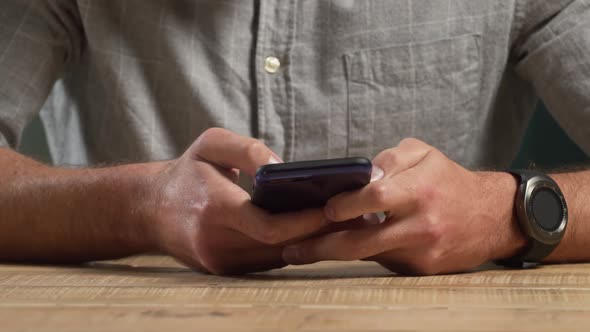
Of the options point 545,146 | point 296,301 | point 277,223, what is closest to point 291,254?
point 277,223

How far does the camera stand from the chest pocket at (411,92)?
1312mm

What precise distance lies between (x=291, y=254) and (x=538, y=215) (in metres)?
0.31

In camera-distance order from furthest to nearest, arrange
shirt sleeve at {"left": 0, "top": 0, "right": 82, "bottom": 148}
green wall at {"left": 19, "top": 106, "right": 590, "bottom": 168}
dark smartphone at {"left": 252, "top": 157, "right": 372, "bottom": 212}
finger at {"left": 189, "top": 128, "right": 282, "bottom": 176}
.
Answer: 1. green wall at {"left": 19, "top": 106, "right": 590, "bottom": 168}
2. shirt sleeve at {"left": 0, "top": 0, "right": 82, "bottom": 148}
3. finger at {"left": 189, "top": 128, "right": 282, "bottom": 176}
4. dark smartphone at {"left": 252, "top": 157, "right": 372, "bottom": 212}

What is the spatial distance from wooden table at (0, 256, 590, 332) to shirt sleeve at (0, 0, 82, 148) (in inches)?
18.0

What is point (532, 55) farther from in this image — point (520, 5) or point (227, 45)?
point (227, 45)

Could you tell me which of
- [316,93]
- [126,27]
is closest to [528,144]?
[316,93]

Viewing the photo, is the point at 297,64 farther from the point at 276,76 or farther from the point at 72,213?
the point at 72,213

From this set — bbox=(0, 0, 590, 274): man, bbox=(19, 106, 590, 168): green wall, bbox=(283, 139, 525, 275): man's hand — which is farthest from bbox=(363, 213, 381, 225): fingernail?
bbox=(19, 106, 590, 168): green wall

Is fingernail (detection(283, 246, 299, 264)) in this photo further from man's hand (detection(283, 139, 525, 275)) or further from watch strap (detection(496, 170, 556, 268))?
watch strap (detection(496, 170, 556, 268))

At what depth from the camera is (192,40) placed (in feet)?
4.27

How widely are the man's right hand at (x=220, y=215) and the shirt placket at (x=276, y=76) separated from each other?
396mm

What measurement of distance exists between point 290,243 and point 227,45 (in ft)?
1.83

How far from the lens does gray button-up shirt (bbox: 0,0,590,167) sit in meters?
1.28

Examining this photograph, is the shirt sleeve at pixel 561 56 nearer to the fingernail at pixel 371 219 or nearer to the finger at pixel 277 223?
the fingernail at pixel 371 219
